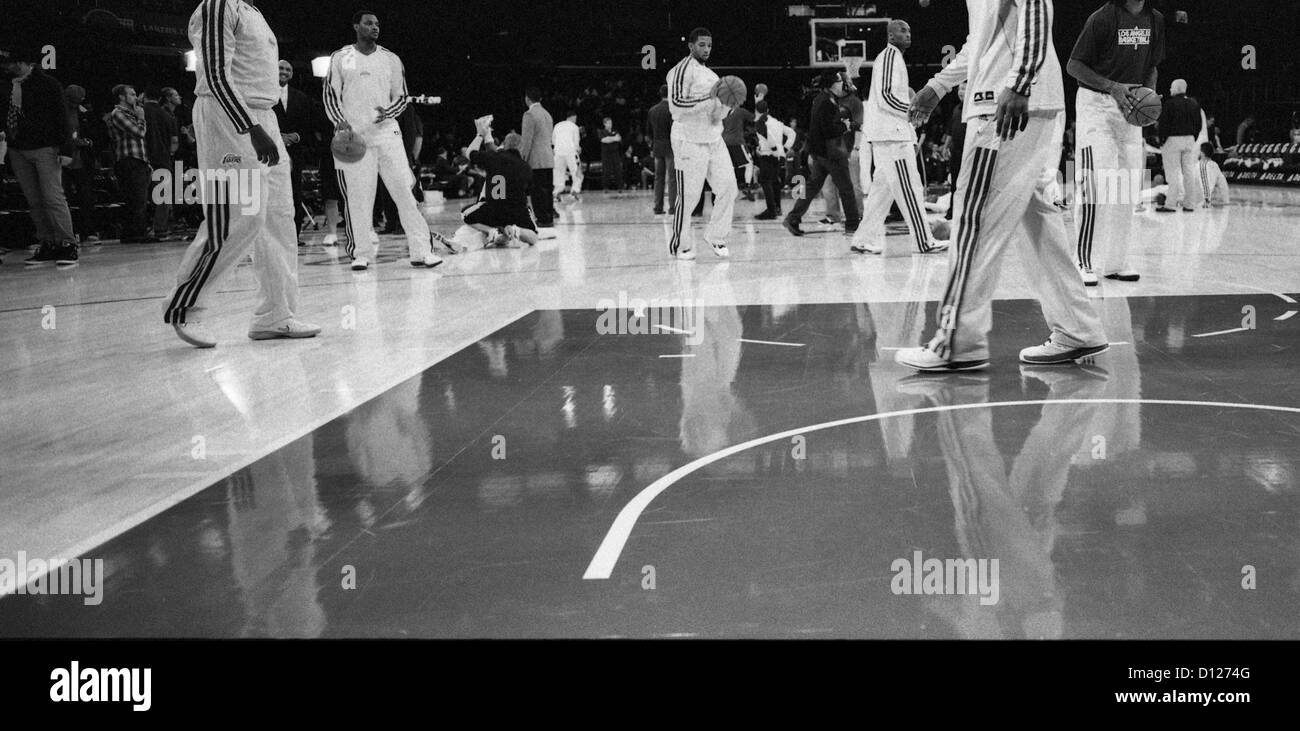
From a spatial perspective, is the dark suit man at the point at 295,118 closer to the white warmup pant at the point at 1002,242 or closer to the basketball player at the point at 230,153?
the basketball player at the point at 230,153

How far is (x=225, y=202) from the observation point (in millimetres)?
5957

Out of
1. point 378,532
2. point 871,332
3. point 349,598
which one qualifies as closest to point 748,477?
point 378,532

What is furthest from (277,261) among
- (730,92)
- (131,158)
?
(131,158)

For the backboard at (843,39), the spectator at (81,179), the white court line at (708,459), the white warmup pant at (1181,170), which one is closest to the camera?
the white court line at (708,459)

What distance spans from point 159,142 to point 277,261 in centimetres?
796

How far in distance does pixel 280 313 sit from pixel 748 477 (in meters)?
3.75

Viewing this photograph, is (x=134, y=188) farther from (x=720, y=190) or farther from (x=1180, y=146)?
(x=1180, y=146)

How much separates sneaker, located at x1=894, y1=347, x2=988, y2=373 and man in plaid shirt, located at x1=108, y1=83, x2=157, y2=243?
10.8m

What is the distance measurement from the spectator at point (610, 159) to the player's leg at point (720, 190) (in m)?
14.2

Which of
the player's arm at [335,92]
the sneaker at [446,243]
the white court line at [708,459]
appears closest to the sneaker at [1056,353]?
the white court line at [708,459]

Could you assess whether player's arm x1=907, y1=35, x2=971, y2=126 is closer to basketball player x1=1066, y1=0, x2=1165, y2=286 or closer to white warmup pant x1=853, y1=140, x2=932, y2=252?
basketball player x1=1066, y1=0, x2=1165, y2=286

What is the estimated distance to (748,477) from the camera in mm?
3447

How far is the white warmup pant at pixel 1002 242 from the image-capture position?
4.82m
